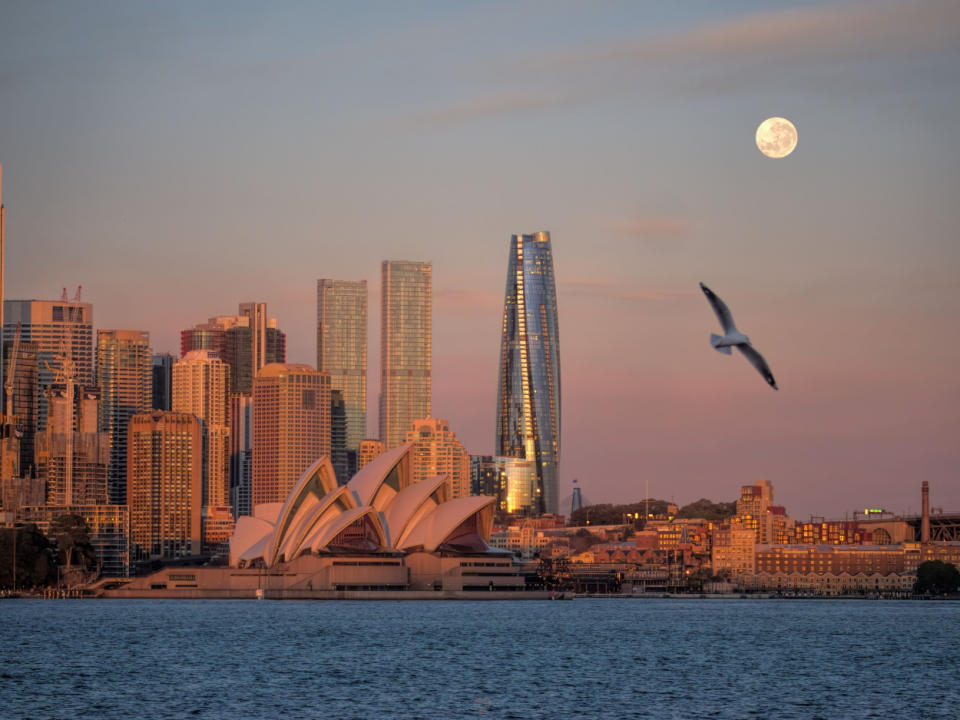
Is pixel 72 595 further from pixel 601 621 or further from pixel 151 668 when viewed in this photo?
pixel 151 668

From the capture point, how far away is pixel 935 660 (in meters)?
78.7

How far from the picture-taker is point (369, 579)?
15350 cm

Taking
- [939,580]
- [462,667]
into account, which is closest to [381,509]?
[939,580]

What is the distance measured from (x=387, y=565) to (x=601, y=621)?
118 feet

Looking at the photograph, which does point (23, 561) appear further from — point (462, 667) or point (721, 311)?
point (721, 311)

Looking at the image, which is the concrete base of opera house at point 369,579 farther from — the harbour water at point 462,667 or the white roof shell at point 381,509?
the harbour water at point 462,667

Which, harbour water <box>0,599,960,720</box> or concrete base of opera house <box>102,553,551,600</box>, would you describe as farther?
concrete base of opera house <box>102,553,551,600</box>

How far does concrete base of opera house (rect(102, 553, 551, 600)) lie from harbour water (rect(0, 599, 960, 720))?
2780 cm

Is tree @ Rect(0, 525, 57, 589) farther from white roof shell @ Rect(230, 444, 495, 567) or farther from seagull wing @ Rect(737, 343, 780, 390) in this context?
seagull wing @ Rect(737, 343, 780, 390)

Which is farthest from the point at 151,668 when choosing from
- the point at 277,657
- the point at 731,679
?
the point at 731,679

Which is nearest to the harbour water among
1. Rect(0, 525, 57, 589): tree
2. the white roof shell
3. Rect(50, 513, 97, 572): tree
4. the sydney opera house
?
the white roof shell

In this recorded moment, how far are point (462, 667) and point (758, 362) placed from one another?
133 feet

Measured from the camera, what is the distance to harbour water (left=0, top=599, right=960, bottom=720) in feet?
182

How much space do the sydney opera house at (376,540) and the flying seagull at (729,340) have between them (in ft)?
372
